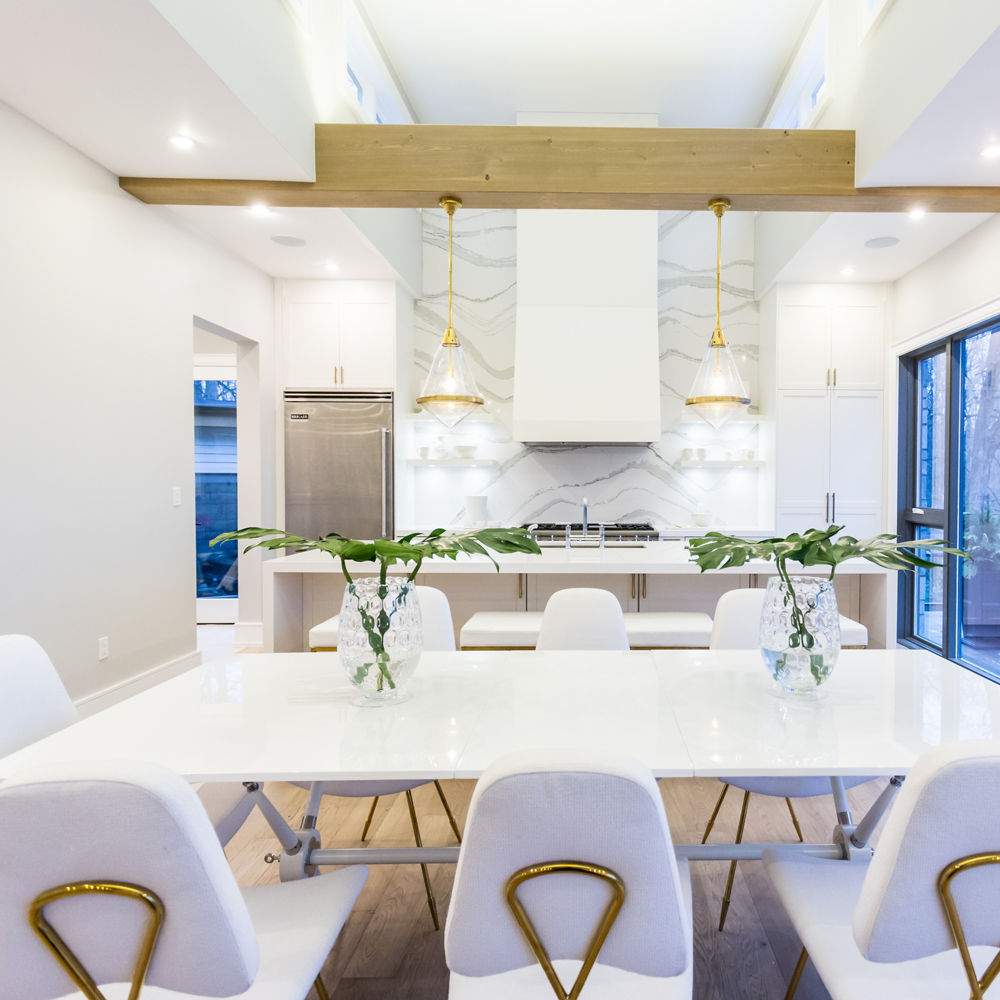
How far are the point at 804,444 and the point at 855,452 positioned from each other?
1.26ft

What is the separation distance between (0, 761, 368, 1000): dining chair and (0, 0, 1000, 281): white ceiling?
235cm

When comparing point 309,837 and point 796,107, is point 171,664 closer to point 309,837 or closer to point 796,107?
point 309,837

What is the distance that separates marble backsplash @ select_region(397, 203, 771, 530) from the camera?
18.3 ft

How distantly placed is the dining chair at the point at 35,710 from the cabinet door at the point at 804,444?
454 cm

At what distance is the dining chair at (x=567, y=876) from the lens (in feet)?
2.79

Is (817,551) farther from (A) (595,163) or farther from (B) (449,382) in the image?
(A) (595,163)

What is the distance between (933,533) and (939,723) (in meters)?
3.81

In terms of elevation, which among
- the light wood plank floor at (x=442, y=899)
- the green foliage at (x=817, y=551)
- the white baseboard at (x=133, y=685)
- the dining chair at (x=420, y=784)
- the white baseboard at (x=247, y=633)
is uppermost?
the green foliage at (x=817, y=551)

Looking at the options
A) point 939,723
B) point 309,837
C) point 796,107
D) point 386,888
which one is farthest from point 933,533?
point 309,837

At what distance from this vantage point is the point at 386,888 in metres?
1.99

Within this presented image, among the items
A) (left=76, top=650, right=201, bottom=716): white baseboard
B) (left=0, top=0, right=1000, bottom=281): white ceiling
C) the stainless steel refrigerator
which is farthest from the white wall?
the stainless steel refrigerator

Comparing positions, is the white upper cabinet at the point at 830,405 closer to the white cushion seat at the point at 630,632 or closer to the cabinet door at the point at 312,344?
the white cushion seat at the point at 630,632

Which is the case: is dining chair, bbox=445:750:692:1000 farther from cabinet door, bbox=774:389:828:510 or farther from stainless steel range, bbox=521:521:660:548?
cabinet door, bbox=774:389:828:510

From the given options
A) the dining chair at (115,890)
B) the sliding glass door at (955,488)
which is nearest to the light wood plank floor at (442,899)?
the dining chair at (115,890)
